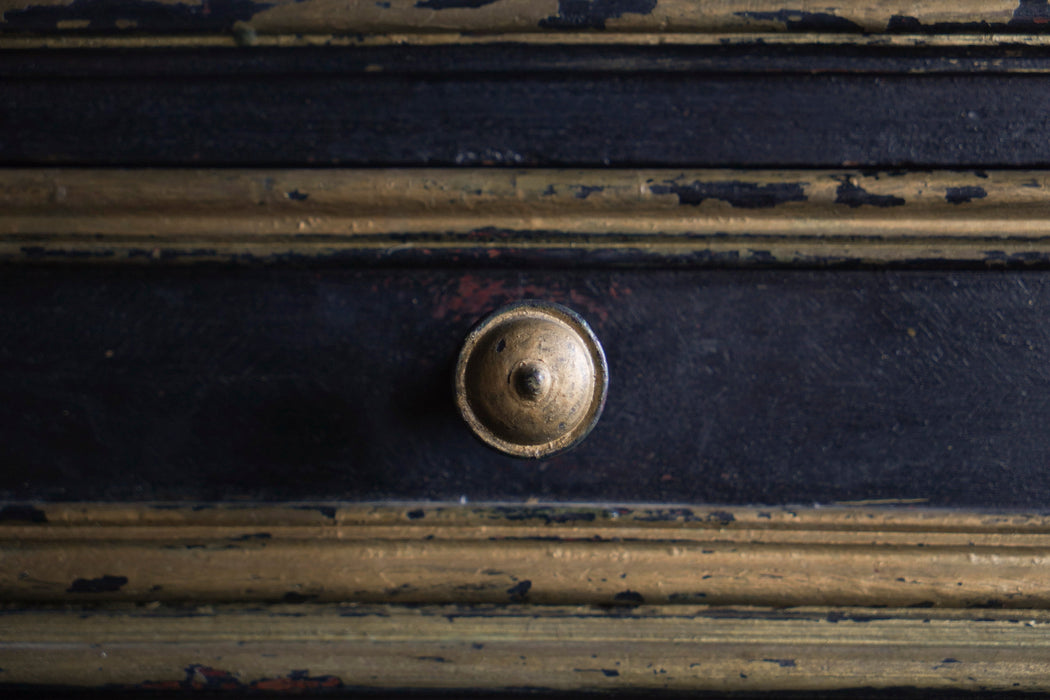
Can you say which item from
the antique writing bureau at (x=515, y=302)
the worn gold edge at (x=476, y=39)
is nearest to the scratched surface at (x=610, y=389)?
the antique writing bureau at (x=515, y=302)

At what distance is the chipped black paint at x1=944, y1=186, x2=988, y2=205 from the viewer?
32 centimetres

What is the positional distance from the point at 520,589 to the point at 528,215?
0.67 feet

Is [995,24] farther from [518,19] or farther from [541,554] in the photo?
[541,554]

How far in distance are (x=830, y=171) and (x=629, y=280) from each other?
120mm

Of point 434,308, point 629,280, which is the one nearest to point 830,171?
point 629,280

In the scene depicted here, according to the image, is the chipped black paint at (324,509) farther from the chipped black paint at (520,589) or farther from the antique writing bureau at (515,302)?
the chipped black paint at (520,589)

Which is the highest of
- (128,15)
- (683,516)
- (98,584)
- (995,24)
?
(995,24)

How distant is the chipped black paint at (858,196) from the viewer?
0.32m

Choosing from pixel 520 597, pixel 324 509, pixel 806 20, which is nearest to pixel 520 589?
pixel 520 597

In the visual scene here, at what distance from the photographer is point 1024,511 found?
34cm

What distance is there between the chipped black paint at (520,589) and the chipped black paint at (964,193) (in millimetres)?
302

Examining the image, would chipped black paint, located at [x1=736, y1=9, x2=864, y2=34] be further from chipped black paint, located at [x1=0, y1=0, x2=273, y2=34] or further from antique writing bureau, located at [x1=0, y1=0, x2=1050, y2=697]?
chipped black paint, located at [x1=0, y1=0, x2=273, y2=34]

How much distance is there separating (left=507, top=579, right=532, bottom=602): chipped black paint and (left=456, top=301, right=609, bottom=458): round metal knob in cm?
9

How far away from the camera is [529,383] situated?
261 millimetres
